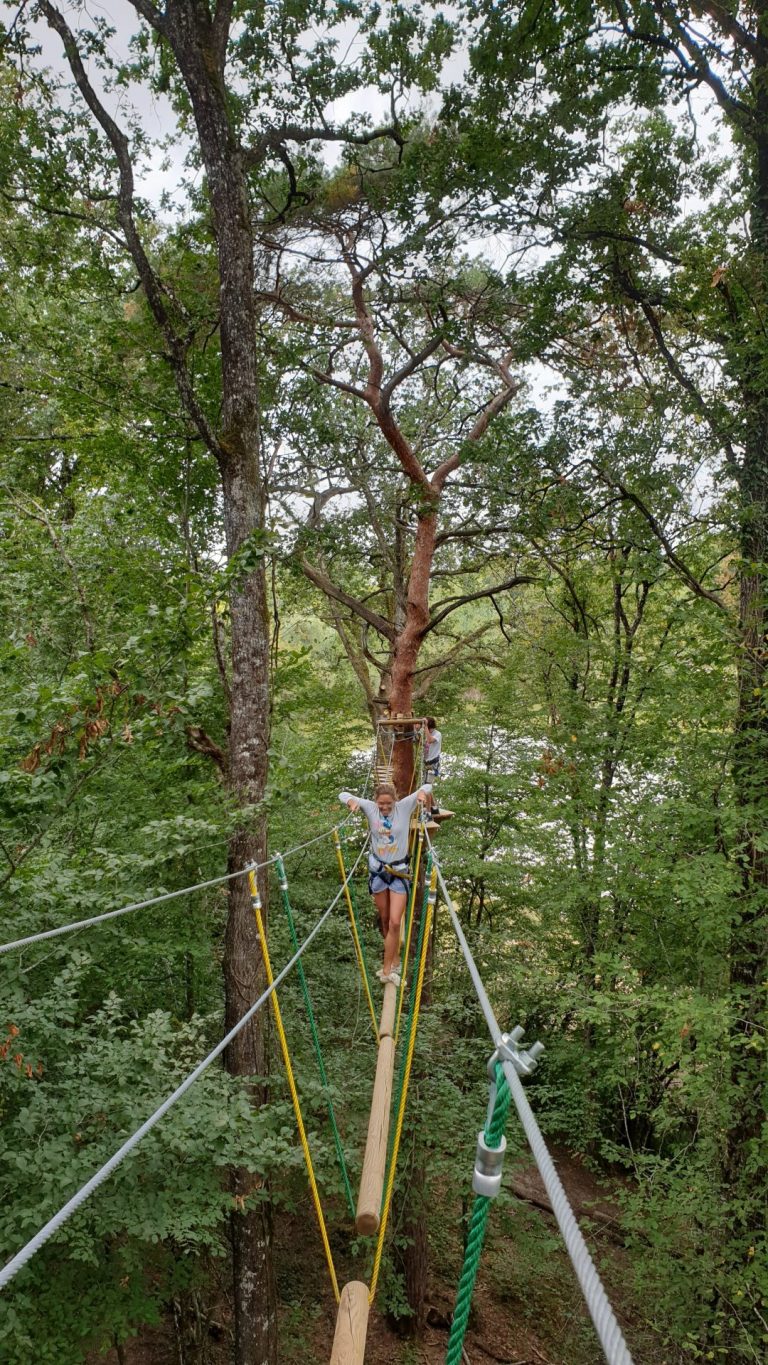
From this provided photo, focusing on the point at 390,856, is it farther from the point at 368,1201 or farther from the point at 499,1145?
the point at 499,1145

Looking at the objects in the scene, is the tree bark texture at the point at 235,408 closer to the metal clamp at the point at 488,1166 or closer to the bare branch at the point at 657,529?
the bare branch at the point at 657,529

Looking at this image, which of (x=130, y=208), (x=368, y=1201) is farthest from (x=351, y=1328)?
(x=130, y=208)

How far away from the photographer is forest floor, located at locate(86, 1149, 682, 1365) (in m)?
4.86

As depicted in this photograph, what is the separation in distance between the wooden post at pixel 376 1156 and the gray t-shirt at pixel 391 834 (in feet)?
3.90

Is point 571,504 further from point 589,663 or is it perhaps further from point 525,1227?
point 525,1227

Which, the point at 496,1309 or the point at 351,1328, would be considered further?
the point at 496,1309

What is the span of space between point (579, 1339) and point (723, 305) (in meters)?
6.70

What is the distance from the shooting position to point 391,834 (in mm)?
3973

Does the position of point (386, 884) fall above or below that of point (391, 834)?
below

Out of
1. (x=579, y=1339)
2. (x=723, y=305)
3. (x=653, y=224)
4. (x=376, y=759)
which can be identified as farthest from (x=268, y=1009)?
(x=653, y=224)

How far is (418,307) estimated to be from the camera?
6.45 meters

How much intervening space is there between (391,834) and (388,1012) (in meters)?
0.91

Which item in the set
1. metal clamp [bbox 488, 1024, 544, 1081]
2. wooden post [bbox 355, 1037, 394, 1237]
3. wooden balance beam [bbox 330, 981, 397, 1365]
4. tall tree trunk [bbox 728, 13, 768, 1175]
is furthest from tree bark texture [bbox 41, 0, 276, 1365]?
metal clamp [bbox 488, 1024, 544, 1081]

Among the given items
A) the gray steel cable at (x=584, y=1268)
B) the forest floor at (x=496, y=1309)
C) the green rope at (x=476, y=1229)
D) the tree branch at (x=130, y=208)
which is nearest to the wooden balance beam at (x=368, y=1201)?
the green rope at (x=476, y=1229)
